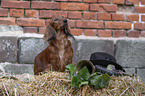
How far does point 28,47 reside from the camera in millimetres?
2871

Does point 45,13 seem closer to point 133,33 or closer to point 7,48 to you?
point 7,48

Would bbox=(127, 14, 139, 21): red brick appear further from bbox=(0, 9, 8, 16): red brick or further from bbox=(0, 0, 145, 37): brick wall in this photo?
bbox=(0, 9, 8, 16): red brick

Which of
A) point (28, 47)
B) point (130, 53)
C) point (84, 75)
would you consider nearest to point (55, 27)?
point (28, 47)

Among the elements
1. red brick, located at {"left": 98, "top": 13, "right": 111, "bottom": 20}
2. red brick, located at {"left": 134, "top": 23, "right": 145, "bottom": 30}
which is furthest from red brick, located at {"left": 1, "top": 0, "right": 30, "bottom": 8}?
red brick, located at {"left": 134, "top": 23, "right": 145, "bottom": 30}

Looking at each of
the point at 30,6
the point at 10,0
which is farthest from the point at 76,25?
the point at 10,0

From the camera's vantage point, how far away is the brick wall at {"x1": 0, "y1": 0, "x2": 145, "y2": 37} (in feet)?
9.46

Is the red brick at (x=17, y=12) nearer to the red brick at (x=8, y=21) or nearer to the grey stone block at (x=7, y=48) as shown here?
the red brick at (x=8, y=21)

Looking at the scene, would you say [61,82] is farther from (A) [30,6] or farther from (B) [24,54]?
(A) [30,6]

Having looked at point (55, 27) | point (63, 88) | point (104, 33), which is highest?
point (55, 27)

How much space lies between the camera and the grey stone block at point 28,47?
9.36 ft

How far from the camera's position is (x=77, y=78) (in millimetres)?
1481

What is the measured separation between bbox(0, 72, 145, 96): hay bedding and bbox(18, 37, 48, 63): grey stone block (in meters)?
1.30

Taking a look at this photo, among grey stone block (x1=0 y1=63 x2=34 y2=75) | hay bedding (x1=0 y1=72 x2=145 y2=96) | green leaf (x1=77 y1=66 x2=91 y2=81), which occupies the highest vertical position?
green leaf (x1=77 y1=66 x2=91 y2=81)

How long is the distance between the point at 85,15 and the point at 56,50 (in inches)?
42.8
